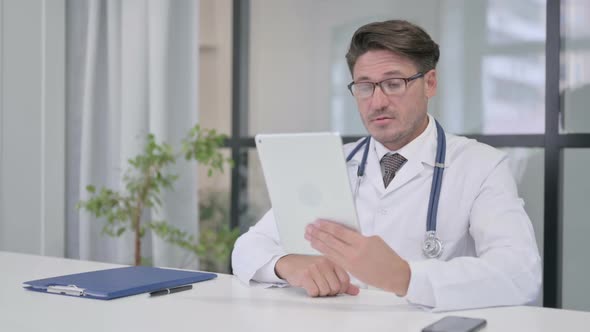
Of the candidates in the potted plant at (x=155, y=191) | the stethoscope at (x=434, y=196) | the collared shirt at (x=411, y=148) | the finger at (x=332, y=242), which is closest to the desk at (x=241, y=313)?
the finger at (x=332, y=242)

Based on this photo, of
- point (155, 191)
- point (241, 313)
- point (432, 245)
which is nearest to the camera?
point (241, 313)

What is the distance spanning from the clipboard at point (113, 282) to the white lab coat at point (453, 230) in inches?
7.0

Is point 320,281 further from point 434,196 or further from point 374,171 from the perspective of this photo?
point 374,171

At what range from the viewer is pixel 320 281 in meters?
1.69

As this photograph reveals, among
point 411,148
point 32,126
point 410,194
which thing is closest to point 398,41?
point 411,148

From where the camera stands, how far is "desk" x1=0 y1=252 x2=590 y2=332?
4.46 ft

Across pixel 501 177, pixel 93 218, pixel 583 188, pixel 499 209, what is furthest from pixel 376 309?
pixel 93 218

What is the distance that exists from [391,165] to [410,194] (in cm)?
14

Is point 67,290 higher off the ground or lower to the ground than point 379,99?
lower

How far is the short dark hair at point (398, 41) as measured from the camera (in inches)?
83.0

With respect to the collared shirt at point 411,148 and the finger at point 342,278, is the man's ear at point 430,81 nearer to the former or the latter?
the collared shirt at point 411,148

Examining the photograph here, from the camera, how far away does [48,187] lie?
405cm

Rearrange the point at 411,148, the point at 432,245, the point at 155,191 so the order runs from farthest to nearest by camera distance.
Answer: the point at 155,191, the point at 411,148, the point at 432,245

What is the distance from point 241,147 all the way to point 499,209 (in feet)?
7.27
